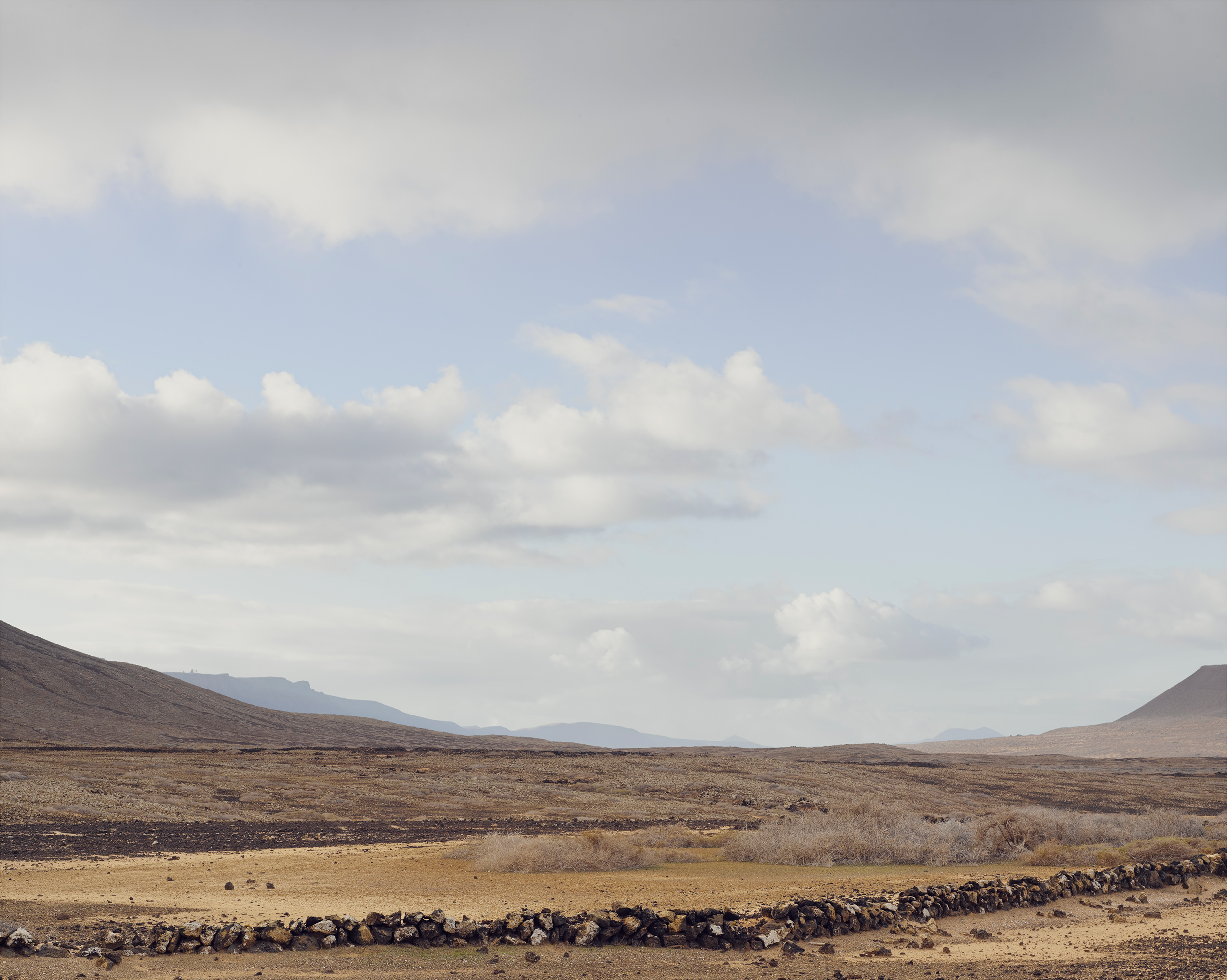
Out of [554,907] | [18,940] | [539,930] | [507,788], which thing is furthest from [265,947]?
[507,788]

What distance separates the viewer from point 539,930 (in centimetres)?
1463

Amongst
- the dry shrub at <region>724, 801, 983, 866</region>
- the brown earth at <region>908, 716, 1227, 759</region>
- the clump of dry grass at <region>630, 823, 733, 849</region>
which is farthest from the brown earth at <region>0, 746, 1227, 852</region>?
the brown earth at <region>908, 716, 1227, 759</region>

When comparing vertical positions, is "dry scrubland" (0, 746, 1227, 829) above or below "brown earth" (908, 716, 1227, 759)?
above

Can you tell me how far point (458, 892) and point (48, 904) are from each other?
7020 millimetres

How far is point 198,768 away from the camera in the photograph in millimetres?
52375

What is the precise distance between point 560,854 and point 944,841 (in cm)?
1026

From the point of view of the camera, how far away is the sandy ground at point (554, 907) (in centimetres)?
1320

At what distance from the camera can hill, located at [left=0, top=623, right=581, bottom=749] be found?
99.8 m

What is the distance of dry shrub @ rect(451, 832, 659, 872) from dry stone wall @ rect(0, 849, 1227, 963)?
19.5 ft

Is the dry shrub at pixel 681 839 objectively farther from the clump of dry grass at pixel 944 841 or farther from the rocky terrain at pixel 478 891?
the clump of dry grass at pixel 944 841

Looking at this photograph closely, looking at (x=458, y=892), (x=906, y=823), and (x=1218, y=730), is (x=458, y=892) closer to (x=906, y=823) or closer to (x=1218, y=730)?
(x=906, y=823)

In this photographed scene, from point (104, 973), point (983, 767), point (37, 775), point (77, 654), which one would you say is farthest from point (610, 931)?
point (77, 654)

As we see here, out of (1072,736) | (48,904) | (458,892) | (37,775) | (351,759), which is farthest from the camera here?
(1072,736)

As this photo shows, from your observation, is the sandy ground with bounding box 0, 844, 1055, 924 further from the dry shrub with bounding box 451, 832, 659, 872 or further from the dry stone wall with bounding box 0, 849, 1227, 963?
the dry stone wall with bounding box 0, 849, 1227, 963
